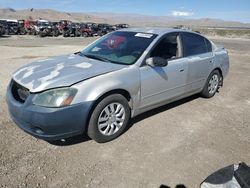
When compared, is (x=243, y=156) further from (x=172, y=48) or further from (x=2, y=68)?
(x=2, y=68)

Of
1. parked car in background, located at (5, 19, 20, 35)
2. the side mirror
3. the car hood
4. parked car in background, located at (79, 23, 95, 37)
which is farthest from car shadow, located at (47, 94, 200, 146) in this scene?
parked car in background, located at (79, 23, 95, 37)

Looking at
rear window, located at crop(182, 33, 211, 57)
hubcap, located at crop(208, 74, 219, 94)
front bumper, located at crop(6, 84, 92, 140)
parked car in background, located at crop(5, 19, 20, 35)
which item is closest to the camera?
front bumper, located at crop(6, 84, 92, 140)

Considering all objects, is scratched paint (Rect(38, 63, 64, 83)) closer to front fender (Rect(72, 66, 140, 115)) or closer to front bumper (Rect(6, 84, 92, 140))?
front bumper (Rect(6, 84, 92, 140))

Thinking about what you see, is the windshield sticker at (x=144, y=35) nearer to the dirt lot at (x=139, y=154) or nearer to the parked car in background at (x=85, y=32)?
the dirt lot at (x=139, y=154)

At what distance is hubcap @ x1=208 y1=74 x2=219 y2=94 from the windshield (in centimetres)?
219

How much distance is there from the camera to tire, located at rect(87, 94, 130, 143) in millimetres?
3906

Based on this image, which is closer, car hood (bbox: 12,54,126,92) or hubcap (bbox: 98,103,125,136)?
car hood (bbox: 12,54,126,92)

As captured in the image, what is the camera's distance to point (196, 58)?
557 cm

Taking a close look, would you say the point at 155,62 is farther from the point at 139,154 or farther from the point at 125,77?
the point at 139,154

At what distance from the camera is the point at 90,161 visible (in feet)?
12.0

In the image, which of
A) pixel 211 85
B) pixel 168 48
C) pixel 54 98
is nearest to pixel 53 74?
pixel 54 98

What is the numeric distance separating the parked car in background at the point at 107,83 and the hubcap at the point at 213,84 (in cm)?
52

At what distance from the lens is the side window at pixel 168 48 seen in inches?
187

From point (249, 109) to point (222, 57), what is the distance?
1.37 meters
